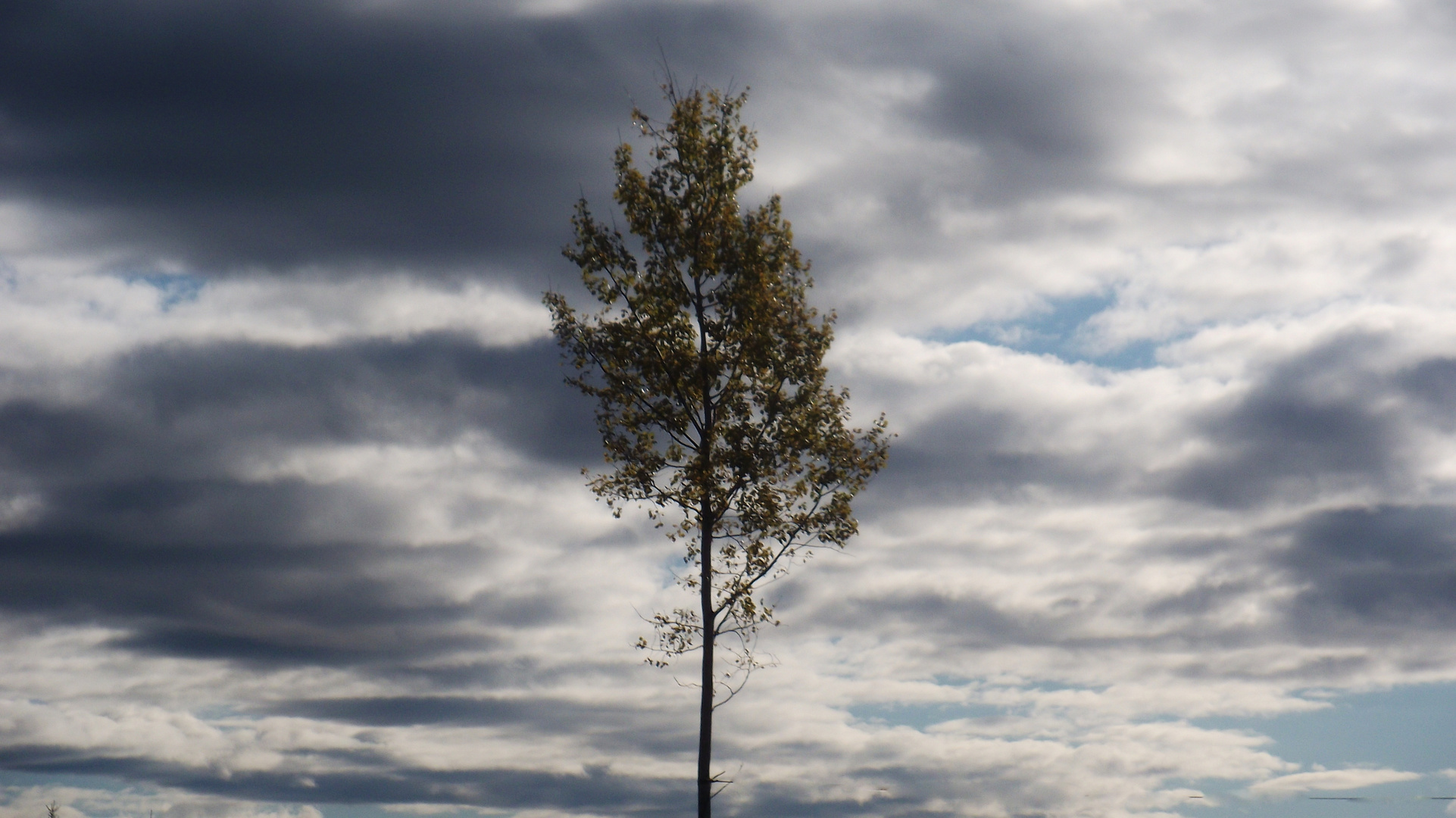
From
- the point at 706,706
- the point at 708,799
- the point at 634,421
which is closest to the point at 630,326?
the point at 634,421

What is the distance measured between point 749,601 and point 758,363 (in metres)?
7.97

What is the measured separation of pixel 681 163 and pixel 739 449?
1020 centimetres

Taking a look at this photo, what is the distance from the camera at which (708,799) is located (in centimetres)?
4134

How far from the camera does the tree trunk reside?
136ft

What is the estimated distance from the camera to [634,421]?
45906 millimetres

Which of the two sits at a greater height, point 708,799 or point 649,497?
point 649,497

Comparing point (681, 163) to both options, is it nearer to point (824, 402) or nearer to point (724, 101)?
point (724, 101)

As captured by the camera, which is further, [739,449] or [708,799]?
[739,449]

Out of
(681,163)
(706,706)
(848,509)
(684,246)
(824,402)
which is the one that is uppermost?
(681,163)

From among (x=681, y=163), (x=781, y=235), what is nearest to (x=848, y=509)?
(x=781, y=235)

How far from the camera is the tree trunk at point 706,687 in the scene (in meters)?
41.4

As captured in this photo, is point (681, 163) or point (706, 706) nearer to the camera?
point (706, 706)

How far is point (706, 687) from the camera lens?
42688mm

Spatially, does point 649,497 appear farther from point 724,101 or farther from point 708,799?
point 724,101
